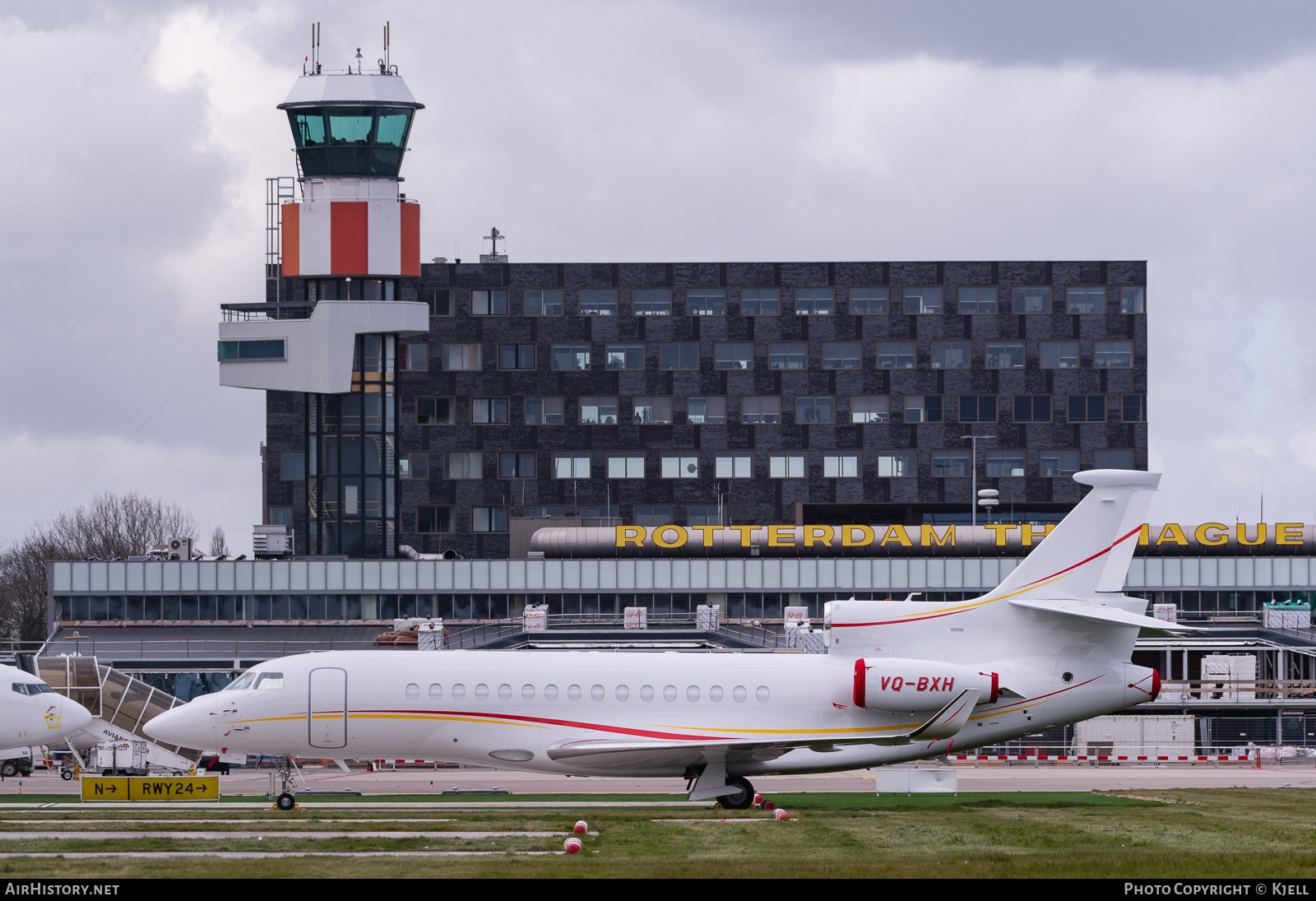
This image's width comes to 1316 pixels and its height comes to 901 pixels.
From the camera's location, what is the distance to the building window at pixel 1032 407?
128875 millimetres

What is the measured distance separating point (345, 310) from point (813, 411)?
149 feet

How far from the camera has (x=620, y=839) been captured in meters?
32.2

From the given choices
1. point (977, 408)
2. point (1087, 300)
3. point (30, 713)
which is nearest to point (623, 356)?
point (977, 408)

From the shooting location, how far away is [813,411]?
129000 mm

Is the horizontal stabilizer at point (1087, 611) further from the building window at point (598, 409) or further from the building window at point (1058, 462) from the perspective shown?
the building window at point (598, 409)

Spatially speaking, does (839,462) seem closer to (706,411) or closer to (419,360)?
(706,411)

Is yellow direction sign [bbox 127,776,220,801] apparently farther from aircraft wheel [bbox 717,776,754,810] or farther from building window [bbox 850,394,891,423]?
building window [bbox 850,394,891,423]

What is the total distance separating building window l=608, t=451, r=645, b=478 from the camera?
129125 millimetres

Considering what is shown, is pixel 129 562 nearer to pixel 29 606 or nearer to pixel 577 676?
pixel 29 606

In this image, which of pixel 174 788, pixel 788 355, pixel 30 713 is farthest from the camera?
pixel 788 355

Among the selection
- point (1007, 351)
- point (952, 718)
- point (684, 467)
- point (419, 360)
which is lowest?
point (952, 718)

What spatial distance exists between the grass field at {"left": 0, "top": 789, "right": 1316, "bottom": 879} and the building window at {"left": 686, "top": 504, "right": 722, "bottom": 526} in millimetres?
85270

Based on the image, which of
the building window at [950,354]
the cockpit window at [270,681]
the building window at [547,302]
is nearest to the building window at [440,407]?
the building window at [547,302]

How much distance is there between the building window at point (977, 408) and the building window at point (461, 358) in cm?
3725
